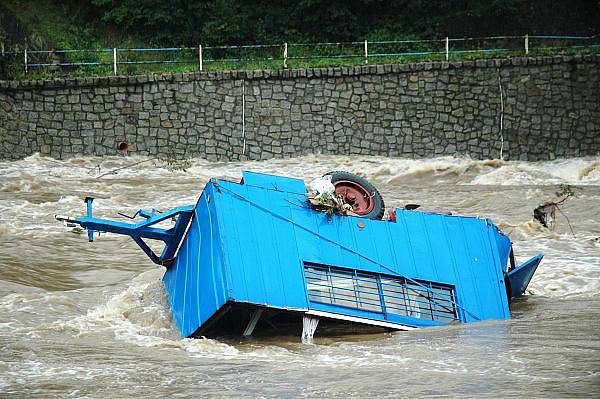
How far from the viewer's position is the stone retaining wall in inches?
1075

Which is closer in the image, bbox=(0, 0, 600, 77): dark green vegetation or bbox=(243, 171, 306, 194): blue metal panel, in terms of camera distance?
bbox=(243, 171, 306, 194): blue metal panel

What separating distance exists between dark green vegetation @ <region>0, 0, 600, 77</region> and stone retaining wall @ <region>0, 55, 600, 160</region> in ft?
7.30

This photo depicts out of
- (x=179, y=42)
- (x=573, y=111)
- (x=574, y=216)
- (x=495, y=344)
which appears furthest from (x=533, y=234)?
(x=179, y=42)

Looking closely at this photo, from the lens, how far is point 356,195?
14406 millimetres

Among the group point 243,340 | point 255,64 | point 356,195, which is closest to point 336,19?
point 255,64

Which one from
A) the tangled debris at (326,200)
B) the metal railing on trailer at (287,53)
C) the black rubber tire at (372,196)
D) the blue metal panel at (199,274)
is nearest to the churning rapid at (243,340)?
the blue metal panel at (199,274)

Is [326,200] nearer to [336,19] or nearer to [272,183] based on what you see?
[272,183]

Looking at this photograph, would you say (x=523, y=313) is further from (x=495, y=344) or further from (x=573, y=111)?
(x=573, y=111)

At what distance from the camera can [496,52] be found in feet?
94.3

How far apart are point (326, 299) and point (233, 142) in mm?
15176

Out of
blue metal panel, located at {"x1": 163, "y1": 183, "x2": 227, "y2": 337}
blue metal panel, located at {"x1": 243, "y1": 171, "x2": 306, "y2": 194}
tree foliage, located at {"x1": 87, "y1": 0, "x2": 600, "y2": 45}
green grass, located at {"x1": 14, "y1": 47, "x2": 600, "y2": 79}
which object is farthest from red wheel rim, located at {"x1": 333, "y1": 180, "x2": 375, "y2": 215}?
tree foliage, located at {"x1": 87, "y1": 0, "x2": 600, "y2": 45}

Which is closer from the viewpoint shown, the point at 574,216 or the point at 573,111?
the point at 574,216

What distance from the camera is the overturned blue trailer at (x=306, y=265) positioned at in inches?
489

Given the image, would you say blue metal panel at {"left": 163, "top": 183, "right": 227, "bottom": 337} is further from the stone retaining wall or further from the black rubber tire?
the stone retaining wall
